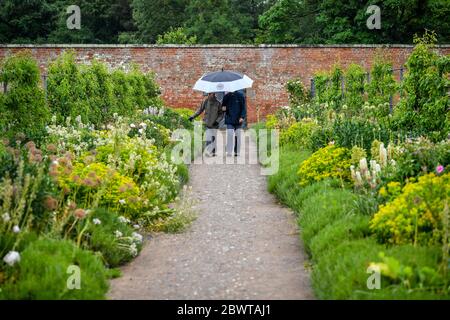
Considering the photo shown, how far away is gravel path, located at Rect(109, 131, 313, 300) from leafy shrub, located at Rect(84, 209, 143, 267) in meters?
0.13

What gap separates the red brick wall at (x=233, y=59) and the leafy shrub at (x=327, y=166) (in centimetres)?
1711

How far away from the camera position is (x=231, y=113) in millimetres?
14016

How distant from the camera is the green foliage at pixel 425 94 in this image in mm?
10398

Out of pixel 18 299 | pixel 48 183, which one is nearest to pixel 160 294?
pixel 18 299

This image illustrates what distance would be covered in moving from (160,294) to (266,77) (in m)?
21.3

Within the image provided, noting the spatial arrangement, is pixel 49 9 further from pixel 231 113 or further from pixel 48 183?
pixel 48 183

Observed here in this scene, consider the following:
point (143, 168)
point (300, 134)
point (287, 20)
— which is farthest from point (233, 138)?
point (287, 20)

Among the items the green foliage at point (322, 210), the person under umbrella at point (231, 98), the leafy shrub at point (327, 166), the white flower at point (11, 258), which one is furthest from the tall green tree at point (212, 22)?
the white flower at point (11, 258)

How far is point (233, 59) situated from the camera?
86.1ft

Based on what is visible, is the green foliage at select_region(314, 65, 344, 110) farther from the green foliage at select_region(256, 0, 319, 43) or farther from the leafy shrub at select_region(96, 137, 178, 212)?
the green foliage at select_region(256, 0, 319, 43)

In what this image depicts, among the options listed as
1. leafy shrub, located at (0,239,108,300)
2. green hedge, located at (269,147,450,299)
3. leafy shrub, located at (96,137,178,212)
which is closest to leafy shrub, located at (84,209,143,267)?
leafy shrub, located at (0,239,108,300)

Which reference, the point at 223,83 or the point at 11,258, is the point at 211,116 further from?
the point at 11,258

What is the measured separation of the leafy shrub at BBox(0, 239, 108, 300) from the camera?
197 inches

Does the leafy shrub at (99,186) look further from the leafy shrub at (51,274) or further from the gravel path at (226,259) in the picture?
the leafy shrub at (51,274)
